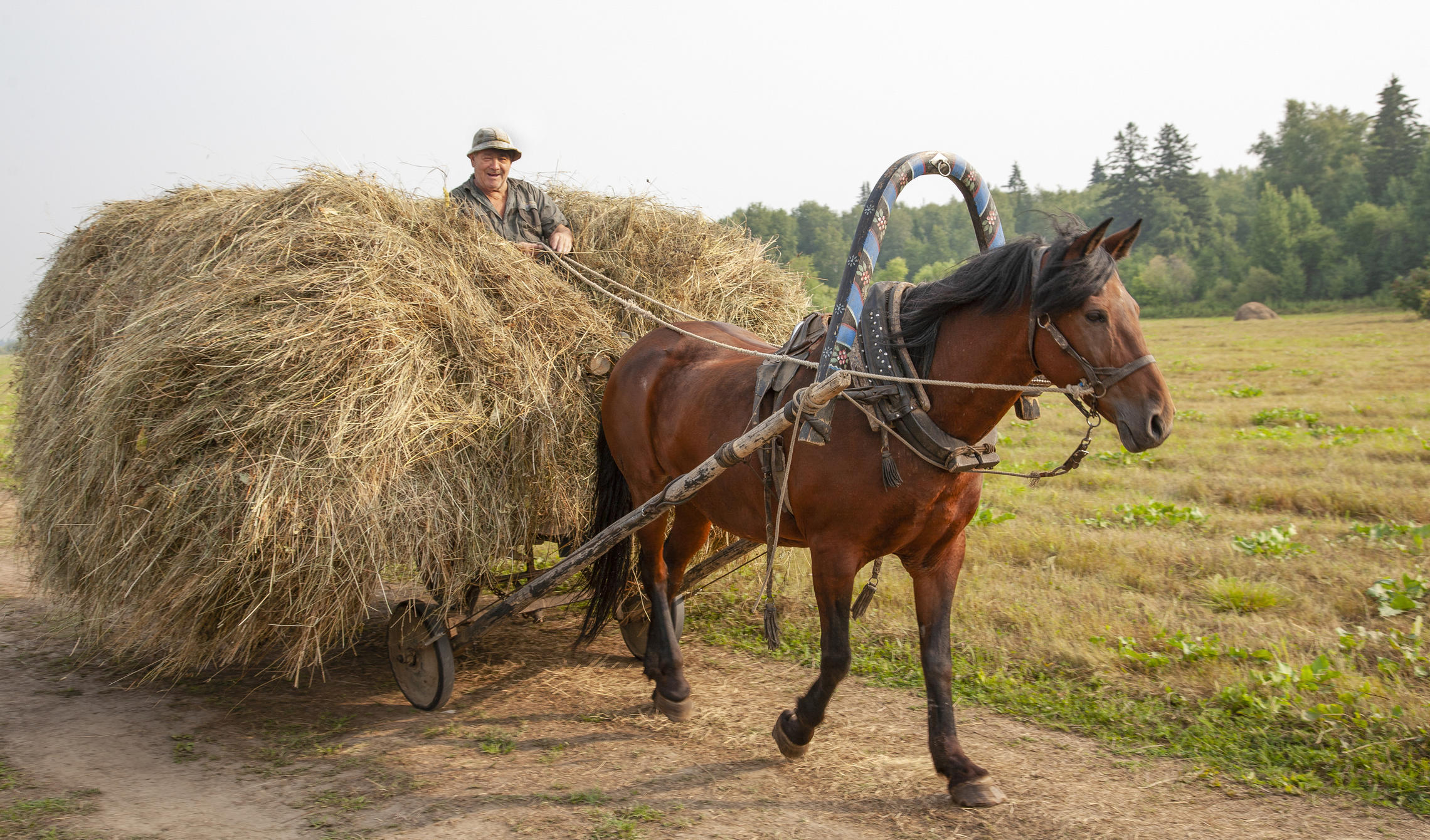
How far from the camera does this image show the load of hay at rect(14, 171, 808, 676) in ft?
11.7

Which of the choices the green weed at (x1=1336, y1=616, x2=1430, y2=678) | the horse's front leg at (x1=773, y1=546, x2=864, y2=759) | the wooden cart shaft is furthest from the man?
the green weed at (x1=1336, y1=616, x2=1430, y2=678)

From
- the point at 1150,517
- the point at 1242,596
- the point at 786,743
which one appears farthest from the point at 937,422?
the point at 1150,517

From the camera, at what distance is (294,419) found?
3.57m

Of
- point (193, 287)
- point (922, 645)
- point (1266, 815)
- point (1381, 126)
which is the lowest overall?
point (1266, 815)

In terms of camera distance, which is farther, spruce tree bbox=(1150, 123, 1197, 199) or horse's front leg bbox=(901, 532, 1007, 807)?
spruce tree bbox=(1150, 123, 1197, 199)

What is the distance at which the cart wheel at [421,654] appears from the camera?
4258 mm

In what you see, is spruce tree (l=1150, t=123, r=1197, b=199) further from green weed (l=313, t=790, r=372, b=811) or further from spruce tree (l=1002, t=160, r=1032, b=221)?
green weed (l=313, t=790, r=372, b=811)

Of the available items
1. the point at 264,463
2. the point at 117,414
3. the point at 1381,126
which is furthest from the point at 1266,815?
the point at 1381,126

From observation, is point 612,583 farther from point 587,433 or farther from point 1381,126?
point 1381,126

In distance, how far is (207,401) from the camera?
12.0 ft

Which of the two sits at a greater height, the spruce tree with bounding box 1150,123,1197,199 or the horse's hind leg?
the spruce tree with bounding box 1150,123,1197,199

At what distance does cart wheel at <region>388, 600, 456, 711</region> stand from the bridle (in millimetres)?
2940

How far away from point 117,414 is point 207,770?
5.05 feet

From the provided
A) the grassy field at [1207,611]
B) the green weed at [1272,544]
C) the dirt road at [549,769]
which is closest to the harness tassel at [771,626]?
the dirt road at [549,769]
